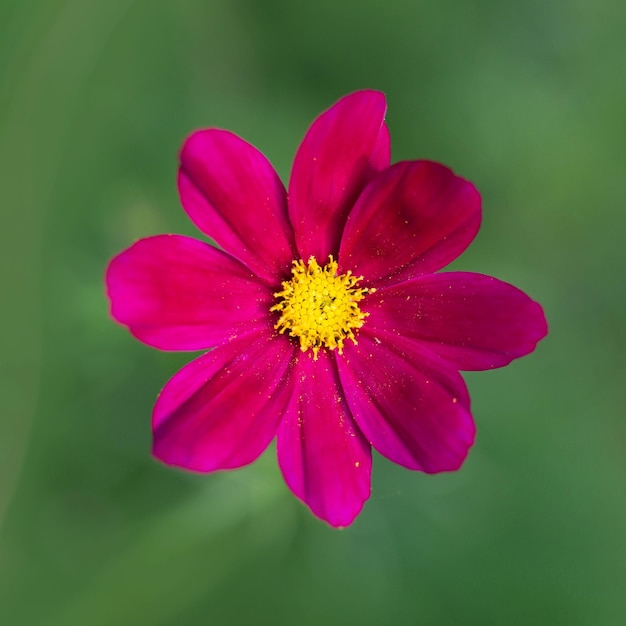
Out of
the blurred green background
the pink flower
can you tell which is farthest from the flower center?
the blurred green background

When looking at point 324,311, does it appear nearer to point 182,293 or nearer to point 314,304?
point 314,304

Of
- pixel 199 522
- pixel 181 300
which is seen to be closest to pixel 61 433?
pixel 199 522

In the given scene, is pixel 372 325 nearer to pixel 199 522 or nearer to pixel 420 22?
pixel 199 522

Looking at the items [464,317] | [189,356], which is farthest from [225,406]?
[189,356]

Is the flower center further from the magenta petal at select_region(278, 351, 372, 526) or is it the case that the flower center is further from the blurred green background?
the blurred green background

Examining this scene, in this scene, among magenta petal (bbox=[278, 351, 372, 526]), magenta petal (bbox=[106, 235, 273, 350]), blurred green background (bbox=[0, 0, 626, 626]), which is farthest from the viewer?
blurred green background (bbox=[0, 0, 626, 626])

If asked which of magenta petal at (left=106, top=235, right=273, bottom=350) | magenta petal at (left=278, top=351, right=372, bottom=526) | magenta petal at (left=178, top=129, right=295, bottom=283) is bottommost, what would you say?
magenta petal at (left=278, top=351, right=372, bottom=526)

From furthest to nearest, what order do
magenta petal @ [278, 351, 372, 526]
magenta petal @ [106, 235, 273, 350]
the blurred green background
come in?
1. the blurred green background
2. magenta petal @ [278, 351, 372, 526]
3. magenta petal @ [106, 235, 273, 350]
